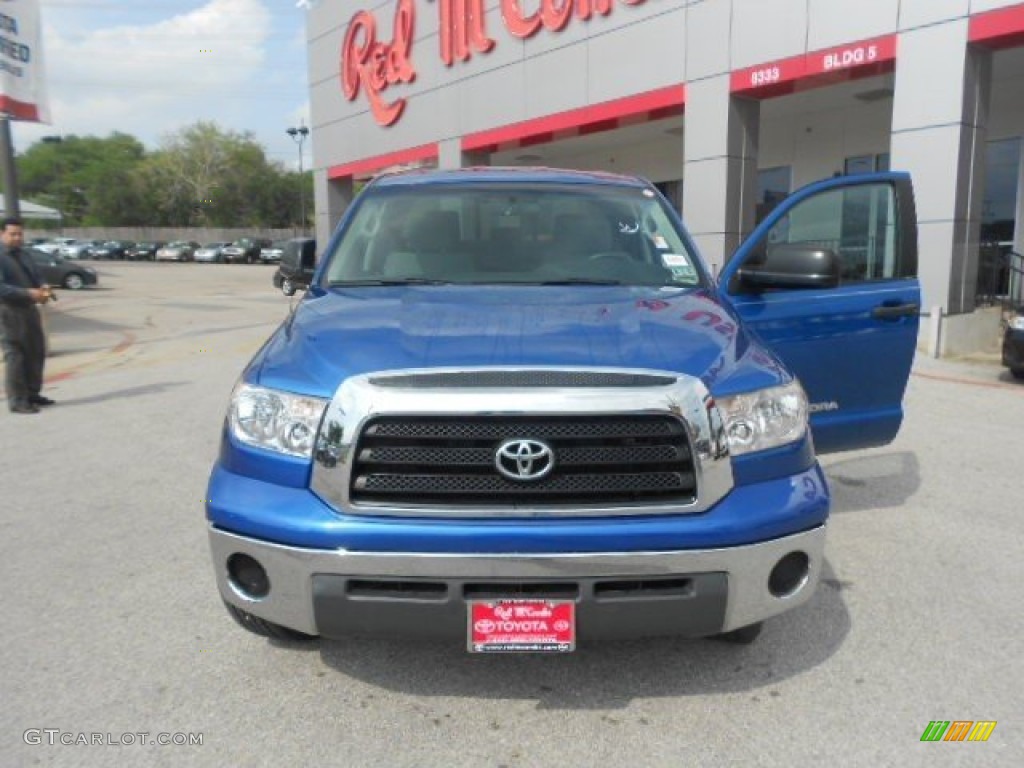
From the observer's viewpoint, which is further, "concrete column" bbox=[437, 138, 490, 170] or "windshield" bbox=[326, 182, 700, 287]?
"concrete column" bbox=[437, 138, 490, 170]

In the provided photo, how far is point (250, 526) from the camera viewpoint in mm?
2447

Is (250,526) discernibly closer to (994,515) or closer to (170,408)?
(994,515)

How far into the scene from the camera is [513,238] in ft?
12.2

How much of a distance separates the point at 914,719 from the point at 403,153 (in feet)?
71.7

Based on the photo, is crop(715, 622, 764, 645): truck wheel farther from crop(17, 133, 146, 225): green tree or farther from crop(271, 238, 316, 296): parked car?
crop(17, 133, 146, 225): green tree

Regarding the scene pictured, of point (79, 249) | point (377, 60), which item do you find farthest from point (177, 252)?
point (377, 60)

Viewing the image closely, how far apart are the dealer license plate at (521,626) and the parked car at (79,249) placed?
203 ft

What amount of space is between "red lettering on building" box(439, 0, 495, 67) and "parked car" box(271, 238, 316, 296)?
16.3 metres

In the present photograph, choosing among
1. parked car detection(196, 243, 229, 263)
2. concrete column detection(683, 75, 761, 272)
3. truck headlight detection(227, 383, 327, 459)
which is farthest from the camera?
parked car detection(196, 243, 229, 263)

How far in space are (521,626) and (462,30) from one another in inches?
775

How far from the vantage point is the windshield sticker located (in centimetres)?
368

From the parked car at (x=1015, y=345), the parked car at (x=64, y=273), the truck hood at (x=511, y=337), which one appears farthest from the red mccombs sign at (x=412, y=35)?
the truck hood at (x=511, y=337)

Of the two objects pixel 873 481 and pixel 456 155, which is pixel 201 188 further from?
pixel 873 481

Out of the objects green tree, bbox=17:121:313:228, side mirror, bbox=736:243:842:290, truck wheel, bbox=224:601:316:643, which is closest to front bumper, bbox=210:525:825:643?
truck wheel, bbox=224:601:316:643
